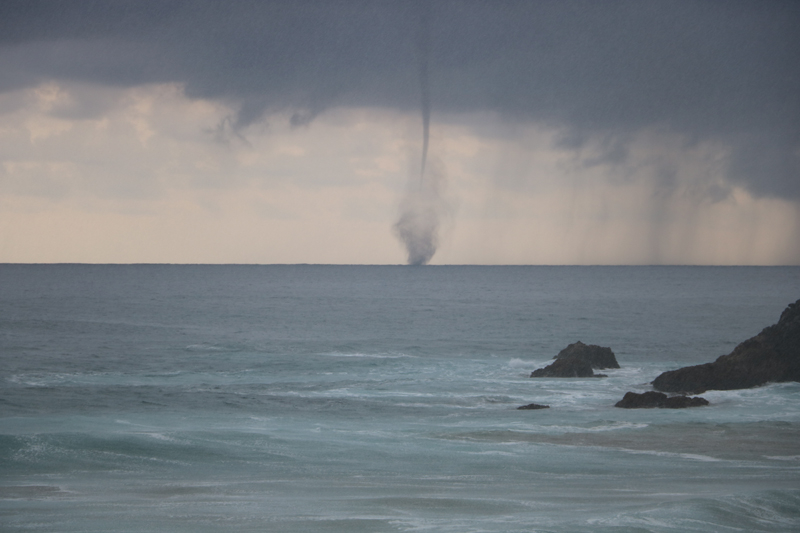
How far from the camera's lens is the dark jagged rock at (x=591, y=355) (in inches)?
1532

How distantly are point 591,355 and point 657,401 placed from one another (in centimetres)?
1218

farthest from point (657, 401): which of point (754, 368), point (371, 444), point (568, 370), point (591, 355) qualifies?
point (591, 355)

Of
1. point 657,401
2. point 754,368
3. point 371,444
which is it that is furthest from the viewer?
point 754,368

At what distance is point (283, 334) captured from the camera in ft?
210

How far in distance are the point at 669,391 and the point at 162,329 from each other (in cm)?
4597

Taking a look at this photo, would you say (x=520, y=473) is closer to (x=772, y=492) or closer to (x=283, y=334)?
(x=772, y=492)

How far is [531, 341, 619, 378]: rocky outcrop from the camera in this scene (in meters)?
36.7

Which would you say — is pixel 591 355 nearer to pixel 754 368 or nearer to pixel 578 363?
pixel 578 363

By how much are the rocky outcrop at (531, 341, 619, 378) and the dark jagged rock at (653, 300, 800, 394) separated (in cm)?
450

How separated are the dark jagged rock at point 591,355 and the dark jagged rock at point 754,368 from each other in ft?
21.1

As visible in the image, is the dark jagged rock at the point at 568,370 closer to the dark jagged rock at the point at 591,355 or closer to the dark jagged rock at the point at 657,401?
the dark jagged rock at the point at 591,355

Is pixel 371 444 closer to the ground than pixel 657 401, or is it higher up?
closer to the ground

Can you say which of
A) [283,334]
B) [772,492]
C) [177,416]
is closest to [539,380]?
[177,416]

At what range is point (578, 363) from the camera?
36875mm
